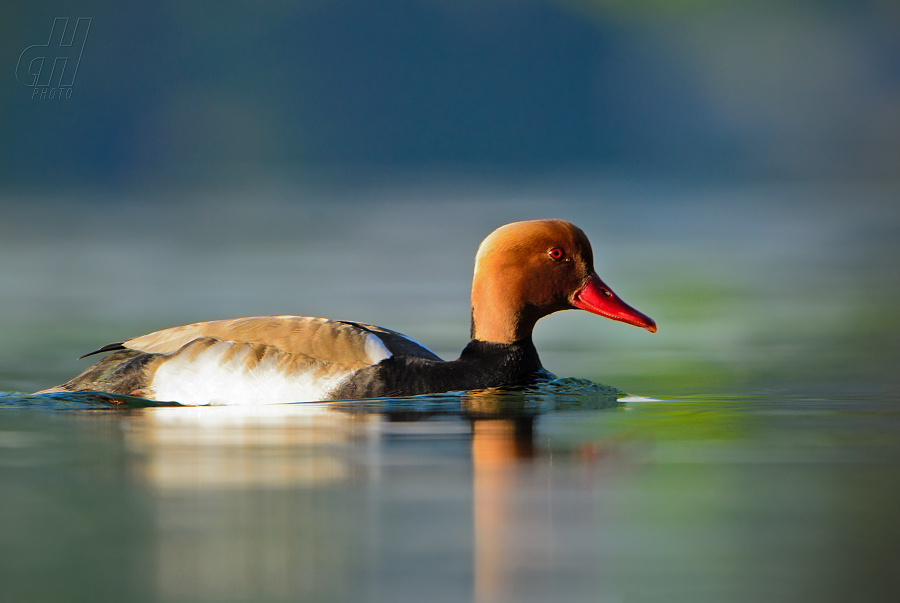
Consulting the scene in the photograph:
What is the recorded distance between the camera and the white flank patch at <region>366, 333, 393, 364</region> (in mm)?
6375

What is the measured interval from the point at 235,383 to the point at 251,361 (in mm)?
153

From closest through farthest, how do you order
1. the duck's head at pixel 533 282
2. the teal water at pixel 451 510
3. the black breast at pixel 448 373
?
1. the teal water at pixel 451 510
2. the black breast at pixel 448 373
3. the duck's head at pixel 533 282

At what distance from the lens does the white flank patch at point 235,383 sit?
6.30 meters

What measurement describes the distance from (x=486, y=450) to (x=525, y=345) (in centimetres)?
249

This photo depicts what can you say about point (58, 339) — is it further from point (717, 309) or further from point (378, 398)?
point (717, 309)

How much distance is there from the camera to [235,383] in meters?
6.36

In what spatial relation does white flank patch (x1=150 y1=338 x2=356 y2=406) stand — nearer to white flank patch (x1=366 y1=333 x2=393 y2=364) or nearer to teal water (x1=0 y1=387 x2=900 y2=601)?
white flank patch (x1=366 y1=333 x2=393 y2=364)

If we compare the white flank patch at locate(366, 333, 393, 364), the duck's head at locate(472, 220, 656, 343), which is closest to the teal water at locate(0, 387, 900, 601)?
the white flank patch at locate(366, 333, 393, 364)

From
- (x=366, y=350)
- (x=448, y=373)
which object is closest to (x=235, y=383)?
(x=366, y=350)

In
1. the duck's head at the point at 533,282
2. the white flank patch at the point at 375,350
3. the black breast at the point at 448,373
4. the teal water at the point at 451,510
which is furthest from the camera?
the duck's head at the point at 533,282

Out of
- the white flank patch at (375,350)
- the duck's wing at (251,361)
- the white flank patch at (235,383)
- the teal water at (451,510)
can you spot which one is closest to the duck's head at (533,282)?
the duck's wing at (251,361)

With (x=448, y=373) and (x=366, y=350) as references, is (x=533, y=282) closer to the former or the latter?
(x=448, y=373)

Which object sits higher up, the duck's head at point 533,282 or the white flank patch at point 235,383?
the duck's head at point 533,282

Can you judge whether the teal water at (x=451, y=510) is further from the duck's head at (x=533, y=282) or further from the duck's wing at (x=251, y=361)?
the duck's head at (x=533, y=282)
